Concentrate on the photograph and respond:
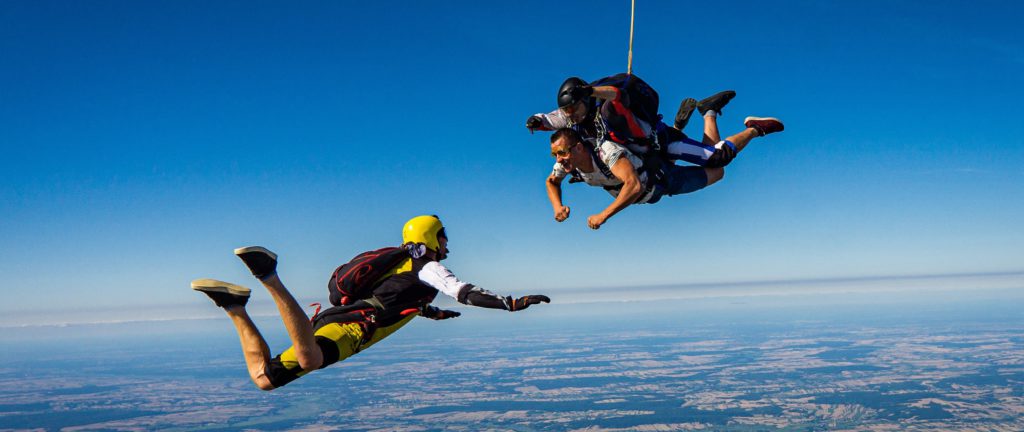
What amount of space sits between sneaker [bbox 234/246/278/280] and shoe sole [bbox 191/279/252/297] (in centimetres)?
57

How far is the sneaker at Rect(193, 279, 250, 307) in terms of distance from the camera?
207 inches

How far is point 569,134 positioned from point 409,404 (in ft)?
634

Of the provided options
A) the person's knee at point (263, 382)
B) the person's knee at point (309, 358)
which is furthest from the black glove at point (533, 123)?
the person's knee at point (263, 382)

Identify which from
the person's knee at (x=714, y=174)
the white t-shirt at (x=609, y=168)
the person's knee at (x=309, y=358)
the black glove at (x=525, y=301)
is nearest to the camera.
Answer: the black glove at (x=525, y=301)

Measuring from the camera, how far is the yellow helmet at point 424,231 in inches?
239

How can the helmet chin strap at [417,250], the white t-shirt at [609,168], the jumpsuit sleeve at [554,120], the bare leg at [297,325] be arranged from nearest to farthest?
the bare leg at [297,325] → the helmet chin strap at [417,250] → the jumpsuit sleeve at [554,120] → the white t-shirt at [609,168]

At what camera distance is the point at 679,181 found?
274 inches

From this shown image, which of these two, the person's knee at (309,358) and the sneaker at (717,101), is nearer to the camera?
the person's knee at (309,358)

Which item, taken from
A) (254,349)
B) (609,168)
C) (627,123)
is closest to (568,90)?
(627,123)

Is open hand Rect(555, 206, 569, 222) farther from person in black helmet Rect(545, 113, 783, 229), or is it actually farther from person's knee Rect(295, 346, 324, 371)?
person's knee Rect(295, 346, 324, 371)

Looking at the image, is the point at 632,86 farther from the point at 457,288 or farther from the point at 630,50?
the point at 457,288

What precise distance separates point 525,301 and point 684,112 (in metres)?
3.59

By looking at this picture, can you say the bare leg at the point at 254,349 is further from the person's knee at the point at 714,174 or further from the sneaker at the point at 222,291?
the person's knee at the point at 714,174

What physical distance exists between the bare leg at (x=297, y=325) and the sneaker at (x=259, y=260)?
0.08 meters
